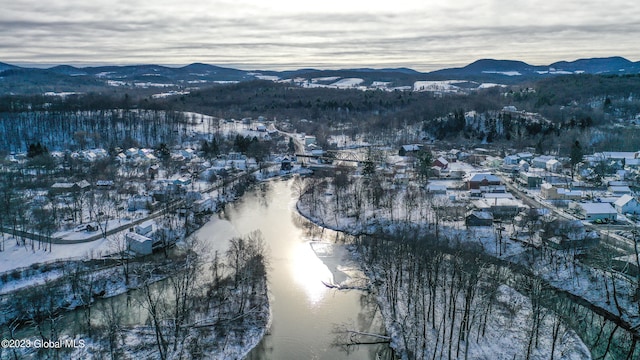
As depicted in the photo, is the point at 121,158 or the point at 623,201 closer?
the point at 623,201

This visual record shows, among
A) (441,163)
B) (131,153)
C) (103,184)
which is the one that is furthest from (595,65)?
(103,184)

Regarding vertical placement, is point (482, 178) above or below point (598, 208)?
above

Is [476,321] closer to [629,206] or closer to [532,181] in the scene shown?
[629,206]

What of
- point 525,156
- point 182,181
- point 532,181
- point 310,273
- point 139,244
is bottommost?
point 310,273

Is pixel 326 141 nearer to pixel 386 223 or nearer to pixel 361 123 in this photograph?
pixel 361 123

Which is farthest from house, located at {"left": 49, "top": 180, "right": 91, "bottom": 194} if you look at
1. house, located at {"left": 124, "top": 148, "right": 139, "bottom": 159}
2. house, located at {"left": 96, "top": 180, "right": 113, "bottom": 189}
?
house, located at {"left": 124, "top": 148, "right": 139, "bottom": 159}

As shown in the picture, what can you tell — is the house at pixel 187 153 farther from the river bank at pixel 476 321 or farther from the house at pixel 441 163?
the river bank at pixel 476 321

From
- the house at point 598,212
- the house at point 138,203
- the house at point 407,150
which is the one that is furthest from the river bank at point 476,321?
the house at point 407,150
